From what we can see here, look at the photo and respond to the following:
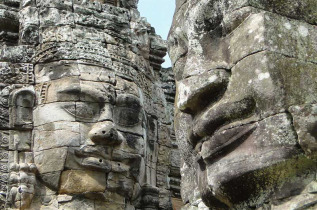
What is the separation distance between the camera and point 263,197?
418 cm

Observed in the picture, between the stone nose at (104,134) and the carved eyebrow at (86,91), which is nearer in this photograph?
the stone nose at (104,134)

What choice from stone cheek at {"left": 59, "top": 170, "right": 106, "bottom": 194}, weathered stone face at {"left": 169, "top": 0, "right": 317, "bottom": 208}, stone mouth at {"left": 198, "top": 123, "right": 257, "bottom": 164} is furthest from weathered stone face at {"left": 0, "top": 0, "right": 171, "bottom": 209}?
stone mouth at {"left": 198, "top": 123, "right": 257, "bottom": 164}

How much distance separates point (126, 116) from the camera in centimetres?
961

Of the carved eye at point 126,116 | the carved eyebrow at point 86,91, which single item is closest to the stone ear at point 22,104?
the carved eyebrow at point 86,91

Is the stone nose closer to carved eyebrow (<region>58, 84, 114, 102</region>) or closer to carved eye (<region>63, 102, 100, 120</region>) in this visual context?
carved eye (<region>63, 102, 100, 120</region>)

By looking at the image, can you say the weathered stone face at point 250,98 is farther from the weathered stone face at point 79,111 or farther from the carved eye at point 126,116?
the carved eye at point 126,116

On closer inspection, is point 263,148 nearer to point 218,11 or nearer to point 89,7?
point 218,11

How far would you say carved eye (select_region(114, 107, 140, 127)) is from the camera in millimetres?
9547

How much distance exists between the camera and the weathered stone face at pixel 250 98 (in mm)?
4086

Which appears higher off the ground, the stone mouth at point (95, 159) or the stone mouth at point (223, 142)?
the stone mouth at point (95, 159)

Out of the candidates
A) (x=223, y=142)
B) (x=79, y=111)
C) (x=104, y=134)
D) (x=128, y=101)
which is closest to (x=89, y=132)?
(x=104, y=134)

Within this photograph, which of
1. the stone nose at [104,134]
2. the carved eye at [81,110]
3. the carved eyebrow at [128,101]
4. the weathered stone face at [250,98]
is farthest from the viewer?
the carved eyebrow at [128,101]

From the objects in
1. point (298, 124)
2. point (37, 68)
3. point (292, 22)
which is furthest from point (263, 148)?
point (37, 68)

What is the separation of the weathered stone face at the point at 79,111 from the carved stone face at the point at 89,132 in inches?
0.5
